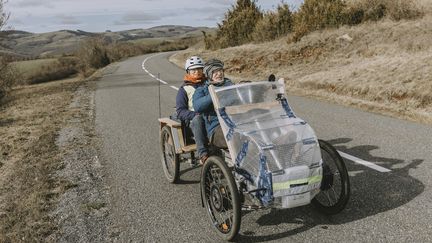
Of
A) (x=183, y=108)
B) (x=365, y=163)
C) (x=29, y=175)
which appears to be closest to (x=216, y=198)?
(x=183, y=108)

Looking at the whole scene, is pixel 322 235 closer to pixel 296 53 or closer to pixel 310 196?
pixel 310 196

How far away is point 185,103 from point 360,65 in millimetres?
10888

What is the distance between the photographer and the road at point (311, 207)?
14.4 feet

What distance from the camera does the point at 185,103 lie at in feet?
19.6

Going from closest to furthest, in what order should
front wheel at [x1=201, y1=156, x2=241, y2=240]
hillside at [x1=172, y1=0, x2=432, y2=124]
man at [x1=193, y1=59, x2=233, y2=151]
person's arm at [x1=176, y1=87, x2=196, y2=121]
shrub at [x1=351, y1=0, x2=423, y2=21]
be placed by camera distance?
front wheel at [x1=201, y1=156, x2=241, y2=240] < man at [x1=193, y1=59, x2=233, y2=151] < person's arm at [x1=176, y1=87, x2=196, y2=121] < hillside at [x1=172, y1=0, x2=432, y2=124] < shrub at [x1=351, y1=0, x2=423, y2=21]

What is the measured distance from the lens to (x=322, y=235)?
14.0 ft

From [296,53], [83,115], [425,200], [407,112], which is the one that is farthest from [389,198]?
[296,53]

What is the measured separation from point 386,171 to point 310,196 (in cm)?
230

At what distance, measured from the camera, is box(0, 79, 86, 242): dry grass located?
4.92 m

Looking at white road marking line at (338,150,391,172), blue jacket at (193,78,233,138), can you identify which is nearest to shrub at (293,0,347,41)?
white road marking line at (338,150,391,172)

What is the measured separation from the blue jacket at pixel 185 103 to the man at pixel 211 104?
309 mm

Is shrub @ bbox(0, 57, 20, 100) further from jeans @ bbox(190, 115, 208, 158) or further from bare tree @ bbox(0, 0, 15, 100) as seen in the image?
jeans @ bbox(190, 115, 208, 158)

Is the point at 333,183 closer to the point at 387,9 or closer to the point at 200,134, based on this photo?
the point at 200,134

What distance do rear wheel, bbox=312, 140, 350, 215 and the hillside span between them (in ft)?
17.5
